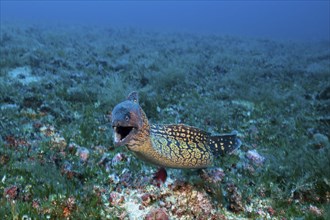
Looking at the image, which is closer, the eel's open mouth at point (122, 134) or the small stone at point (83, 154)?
the eel's open mouth at point (122, 134)

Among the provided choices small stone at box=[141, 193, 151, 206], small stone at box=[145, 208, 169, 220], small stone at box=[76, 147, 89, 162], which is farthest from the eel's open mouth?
small stone at box=[76, 147, 89, 162]

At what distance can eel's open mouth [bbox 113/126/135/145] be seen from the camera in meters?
3.11

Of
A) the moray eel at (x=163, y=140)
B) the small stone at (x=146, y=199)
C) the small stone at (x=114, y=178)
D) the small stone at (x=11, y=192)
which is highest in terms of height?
the moray eel at (x=163, y=140)

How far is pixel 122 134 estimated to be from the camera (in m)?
3.28

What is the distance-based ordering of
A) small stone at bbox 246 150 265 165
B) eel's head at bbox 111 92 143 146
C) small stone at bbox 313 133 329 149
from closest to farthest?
1. eel's head at bbox 111 92 143 146
2. small stone at bbox 246 150 265 165
3. small stone at bbox 313 133 329 149

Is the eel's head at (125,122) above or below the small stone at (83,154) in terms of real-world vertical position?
above

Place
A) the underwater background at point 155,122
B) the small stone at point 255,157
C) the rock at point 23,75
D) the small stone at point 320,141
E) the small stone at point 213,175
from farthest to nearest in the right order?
the rock at point 23,75 → the small stone at point 320,141 → the small stone at point 255,157 → the small stone at point 213,175 → the underwater background at point 155,122

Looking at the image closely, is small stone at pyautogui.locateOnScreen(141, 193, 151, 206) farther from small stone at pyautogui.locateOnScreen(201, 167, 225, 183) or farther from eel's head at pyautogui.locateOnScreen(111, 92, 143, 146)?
eel's head at pyautogui.locateOnScreen(111, 92, 143, 146)

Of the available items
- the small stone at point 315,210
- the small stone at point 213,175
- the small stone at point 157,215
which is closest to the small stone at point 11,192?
the small stone at point 157,215

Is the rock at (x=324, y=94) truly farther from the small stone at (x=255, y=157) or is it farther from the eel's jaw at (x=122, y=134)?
the eel's jaw at (x=122, y=134)

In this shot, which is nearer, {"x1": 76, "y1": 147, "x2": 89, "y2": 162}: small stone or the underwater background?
the underwater background

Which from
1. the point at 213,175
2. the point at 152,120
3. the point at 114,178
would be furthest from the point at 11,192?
the point at 152,120

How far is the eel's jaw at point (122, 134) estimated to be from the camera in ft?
10.2

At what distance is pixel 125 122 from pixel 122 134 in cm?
21
